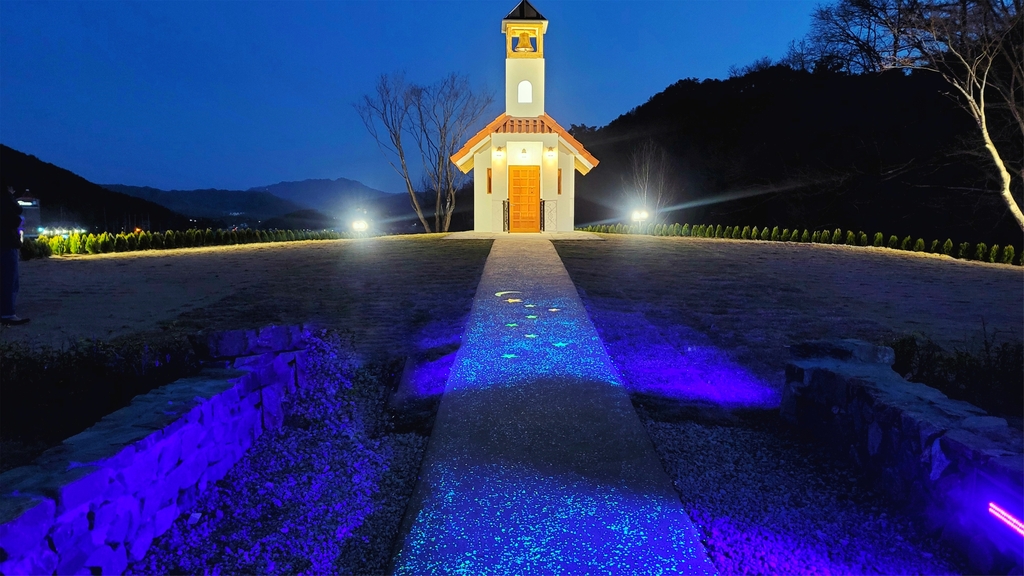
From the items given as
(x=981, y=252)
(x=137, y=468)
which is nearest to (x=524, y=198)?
(x=981, y=252)

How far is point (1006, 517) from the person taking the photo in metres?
2.99

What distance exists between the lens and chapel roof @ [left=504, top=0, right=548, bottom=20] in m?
21.3

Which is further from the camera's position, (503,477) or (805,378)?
(805,378)

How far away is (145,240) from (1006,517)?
2045 centimetres

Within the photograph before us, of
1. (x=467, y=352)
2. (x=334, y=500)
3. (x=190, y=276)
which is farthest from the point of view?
(x=190, y=276)

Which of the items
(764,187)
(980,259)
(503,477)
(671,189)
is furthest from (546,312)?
(671,189)

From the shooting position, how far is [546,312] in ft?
26.0

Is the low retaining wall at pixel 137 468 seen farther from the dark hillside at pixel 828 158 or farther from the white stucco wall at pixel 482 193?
the dark hillside at pixel 828 158

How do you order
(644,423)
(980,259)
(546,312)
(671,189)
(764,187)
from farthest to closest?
(671,189)
(764,187)
(980,259)
(546,312)
(644,423)

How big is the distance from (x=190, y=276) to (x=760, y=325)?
1012 centimetres

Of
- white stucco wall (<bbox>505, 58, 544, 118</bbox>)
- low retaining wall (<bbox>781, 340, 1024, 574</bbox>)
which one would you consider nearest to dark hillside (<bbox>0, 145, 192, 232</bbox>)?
white stucco wall (<bbox>505, 58, 544, 118</bbox>)

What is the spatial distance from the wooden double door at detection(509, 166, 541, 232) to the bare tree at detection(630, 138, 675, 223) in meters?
13.5

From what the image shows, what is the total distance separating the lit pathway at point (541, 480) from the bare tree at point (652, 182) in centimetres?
2949

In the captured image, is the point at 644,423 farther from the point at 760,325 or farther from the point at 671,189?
the point at 671,189
